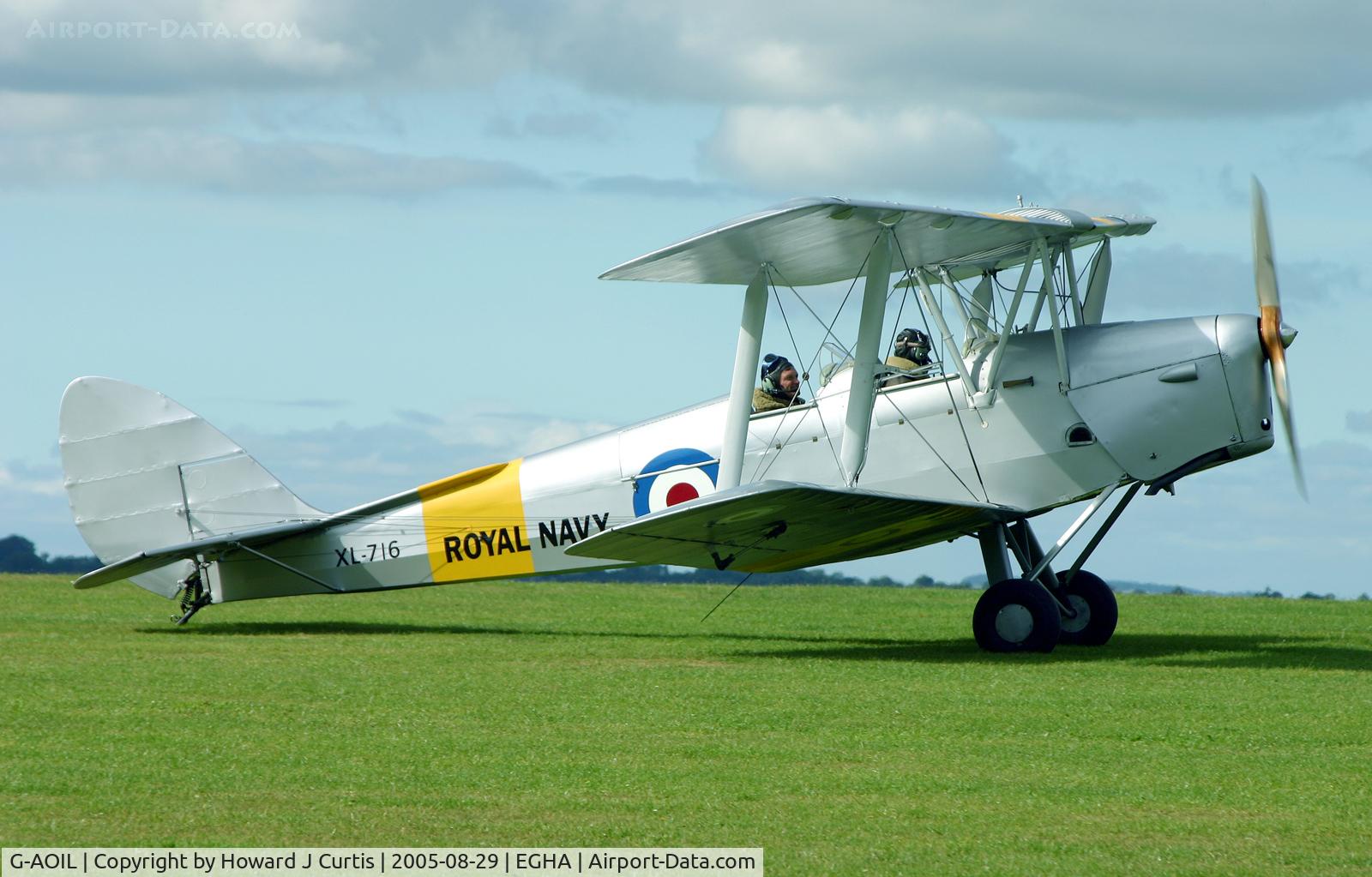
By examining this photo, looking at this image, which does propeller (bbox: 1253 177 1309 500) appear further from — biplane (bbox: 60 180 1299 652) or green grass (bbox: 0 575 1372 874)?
green grass (bbox: 0 575 1372 874)

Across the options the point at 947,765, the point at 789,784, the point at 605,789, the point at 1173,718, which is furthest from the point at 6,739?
the point at 1173,718

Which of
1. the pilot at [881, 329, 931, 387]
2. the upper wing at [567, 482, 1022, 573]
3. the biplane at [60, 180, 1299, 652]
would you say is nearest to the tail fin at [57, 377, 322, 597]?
the biplane at [60, 180, 1299, 652]

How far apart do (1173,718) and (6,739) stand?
5.76m

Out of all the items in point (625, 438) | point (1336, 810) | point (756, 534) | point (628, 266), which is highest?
point (628, 266)

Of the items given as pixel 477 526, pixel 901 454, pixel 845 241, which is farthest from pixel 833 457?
pixel 477 526

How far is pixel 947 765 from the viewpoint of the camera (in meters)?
6.45

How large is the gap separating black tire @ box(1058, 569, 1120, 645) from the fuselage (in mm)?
1317

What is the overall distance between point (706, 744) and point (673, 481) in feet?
15.8

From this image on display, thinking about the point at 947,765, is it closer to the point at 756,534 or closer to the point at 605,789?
the point at 605,789

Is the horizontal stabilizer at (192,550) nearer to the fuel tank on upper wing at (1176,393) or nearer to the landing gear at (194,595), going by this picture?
the landing gear at (194,595)

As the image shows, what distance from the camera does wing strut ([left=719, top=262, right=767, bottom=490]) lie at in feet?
34.8

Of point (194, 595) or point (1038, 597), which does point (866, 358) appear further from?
point (194, 595)

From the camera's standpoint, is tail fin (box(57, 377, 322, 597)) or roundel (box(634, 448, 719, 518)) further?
tail fin (box(57, 377, 322, 597))

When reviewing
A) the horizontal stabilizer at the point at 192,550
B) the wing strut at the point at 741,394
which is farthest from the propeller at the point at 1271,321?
the horizontal stabilizer at the point at 192,550
